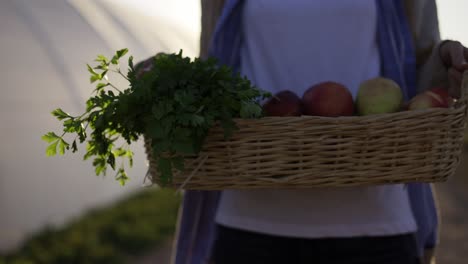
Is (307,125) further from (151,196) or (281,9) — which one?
(151,196)

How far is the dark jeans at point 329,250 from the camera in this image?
5.36ft

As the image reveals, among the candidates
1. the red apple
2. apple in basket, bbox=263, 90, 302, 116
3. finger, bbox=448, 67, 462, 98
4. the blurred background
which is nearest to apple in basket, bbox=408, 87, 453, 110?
finger, bbox=448, 67, 462, 98

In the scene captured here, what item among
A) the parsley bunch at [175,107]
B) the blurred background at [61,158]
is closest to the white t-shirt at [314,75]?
the parsley bunch at [175,107]

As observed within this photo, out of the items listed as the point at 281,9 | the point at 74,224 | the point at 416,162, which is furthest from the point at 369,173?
the point at 74,224

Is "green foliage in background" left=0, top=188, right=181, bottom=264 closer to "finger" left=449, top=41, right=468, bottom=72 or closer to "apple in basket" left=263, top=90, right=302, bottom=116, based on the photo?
"apple in basket" left=263, top=90, right=302, bottom=116

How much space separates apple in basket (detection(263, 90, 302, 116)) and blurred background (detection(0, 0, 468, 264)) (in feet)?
10.5

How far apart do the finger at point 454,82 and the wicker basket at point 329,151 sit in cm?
13

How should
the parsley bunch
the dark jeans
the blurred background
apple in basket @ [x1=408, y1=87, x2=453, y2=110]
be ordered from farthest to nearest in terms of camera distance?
the blurred background < the dark jeans < apple in basket @ [x1=408, y1=87, x2=453, y2=110] < the parsley bunch

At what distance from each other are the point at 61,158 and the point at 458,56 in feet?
13.7

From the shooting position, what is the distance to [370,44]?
1.76 m

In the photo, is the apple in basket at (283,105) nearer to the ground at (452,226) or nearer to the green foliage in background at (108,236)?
the green foliage in background at (108,236)

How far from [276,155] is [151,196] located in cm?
582

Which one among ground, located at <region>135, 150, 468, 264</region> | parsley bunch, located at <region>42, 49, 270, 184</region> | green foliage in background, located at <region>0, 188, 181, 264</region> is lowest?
ground, located at <region>135, 150, 468, 264</region>

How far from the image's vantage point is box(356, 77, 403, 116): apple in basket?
1.50 meters
